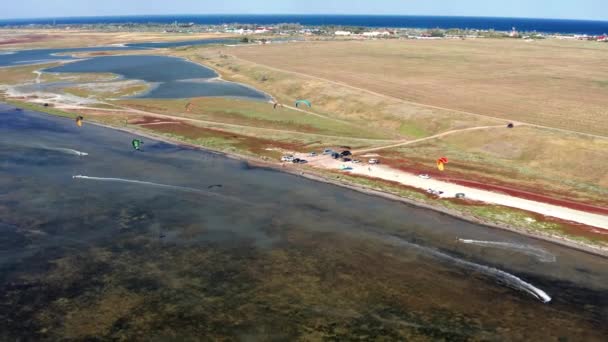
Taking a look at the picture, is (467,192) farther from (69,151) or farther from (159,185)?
(69,151)

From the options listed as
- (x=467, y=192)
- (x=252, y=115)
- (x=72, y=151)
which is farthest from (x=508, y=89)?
(x=72, y=151)

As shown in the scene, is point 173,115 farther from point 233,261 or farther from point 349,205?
point 233,261

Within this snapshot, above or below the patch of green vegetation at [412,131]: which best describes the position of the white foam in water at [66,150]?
below

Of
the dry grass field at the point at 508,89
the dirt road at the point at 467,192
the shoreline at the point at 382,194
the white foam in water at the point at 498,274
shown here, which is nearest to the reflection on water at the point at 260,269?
the white foam in water at the point at 498,274

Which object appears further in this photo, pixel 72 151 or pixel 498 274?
pixel 72 151

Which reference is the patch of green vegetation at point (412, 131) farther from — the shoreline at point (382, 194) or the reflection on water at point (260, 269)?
the reflection on water at point (260, 269)

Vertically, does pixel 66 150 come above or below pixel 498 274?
above

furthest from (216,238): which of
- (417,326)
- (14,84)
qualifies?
(14,84)
